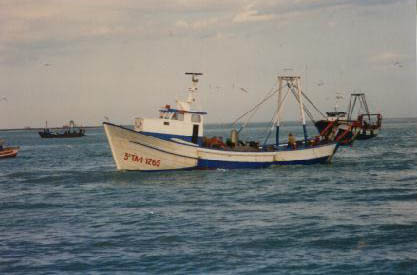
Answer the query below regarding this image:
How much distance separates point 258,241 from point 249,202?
7559mm

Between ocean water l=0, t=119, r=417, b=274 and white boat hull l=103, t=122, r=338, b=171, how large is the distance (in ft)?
2.52

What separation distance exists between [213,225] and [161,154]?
15.0 metres

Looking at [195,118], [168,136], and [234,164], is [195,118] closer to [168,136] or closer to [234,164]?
[168,136]

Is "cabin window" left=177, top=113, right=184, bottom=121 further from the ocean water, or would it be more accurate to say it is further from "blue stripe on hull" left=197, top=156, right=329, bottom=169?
the ocean water

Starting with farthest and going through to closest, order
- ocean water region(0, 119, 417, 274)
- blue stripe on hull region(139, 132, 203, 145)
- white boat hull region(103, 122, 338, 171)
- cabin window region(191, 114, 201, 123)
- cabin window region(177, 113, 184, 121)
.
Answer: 1. cabin window region(191, 114, 201, 123)
2. cabin window region(177, 113, 184, 121)
3. blue stripe on hull region(139, 132, 203, 145)
4. white boat hull region(103, 122, 338, 171)
5. ocean water region(0, 119, 417, 274)

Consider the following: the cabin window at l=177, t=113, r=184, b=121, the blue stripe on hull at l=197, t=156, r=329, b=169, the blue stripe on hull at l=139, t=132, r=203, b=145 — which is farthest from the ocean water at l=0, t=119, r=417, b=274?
the cabin window at l=177, t=113, r=184, b=121

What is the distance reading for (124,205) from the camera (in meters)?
24.6

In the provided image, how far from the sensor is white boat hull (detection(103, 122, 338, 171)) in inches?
1313

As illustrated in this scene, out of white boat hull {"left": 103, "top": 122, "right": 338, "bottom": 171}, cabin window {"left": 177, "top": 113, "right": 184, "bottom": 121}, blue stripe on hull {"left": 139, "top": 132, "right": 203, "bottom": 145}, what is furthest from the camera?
cabin window {"left": 177, "top": 113, "right": 184, "bottom": 121}

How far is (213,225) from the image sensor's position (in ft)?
64.0

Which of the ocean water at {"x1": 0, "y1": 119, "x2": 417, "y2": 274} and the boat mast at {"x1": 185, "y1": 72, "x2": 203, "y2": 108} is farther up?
the boat mast at {"x1": 185, "y1": 72, "x2": 203, "y2": 108}

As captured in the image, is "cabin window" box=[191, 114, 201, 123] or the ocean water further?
"cabin window" box=[191, 114, 201, 123]

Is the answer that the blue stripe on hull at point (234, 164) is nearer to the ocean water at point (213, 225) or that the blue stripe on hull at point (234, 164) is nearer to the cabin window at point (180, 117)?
the ocean water at point (213, 225)

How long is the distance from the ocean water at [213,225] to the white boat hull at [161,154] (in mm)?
769
